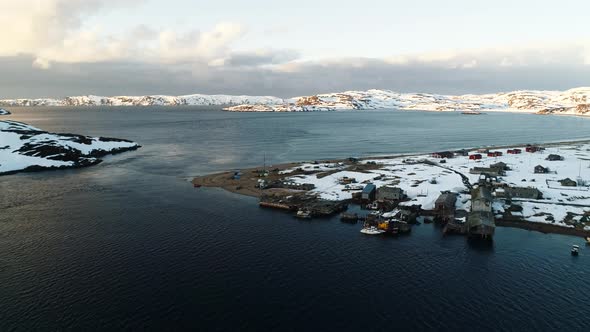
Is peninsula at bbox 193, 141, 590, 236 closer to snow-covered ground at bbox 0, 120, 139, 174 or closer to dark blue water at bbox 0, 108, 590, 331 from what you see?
dark blue water at bbox 0, 108, 590, 331

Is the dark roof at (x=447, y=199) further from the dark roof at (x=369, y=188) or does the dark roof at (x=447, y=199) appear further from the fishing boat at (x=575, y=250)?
the fishing boat at (x=575, y=250)

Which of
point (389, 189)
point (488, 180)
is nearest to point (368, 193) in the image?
point (389, 189)

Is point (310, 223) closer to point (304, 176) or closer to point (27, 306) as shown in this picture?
point (304, 176)

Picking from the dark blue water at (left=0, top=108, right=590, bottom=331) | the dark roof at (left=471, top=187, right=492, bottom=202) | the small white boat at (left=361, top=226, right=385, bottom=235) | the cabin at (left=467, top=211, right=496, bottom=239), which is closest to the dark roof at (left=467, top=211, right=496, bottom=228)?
the cabin at (left=467, top=211, right=496, bottom=239)

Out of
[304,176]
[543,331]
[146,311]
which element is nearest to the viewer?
[543,331]

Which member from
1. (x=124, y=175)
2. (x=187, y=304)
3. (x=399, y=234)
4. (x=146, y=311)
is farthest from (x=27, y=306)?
(x=124, y=175)

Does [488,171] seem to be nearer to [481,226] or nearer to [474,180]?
[474,180]

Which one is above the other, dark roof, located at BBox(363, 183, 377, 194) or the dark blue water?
dark roof, located at BBox(363, 183, 377, 194)
